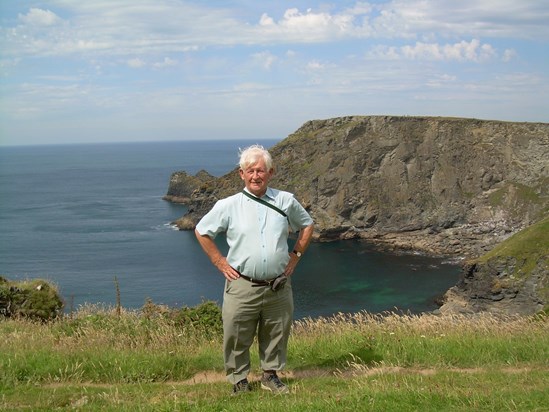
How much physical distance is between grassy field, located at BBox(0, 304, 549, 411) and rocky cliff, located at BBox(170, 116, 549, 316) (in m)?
69.9

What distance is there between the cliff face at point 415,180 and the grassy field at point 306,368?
69.8 metres

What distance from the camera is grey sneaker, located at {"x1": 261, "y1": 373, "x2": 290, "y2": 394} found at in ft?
18.3

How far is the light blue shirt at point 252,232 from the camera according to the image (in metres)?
5.49

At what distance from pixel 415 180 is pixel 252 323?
86974 mm

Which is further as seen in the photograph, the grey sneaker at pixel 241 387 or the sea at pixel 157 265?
the sea at pixel 157 265

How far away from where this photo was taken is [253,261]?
5.48m

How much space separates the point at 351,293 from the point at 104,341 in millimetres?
49427

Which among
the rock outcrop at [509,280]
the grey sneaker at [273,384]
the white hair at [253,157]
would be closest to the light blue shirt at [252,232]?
the white hair at [253,157]

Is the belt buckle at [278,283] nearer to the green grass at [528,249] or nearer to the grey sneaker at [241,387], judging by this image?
the grey sneaker at [241,387]

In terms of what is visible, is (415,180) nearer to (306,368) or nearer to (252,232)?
(306,368)

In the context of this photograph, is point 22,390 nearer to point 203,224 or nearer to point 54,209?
point 203,224

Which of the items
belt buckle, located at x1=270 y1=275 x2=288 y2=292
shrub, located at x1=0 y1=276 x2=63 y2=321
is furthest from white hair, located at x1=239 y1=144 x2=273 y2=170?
shrub, located at x1=0 y1=276 x2=63 y2=321

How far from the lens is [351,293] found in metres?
55.6

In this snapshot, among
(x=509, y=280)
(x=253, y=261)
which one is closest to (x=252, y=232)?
(x=253, y=261)
